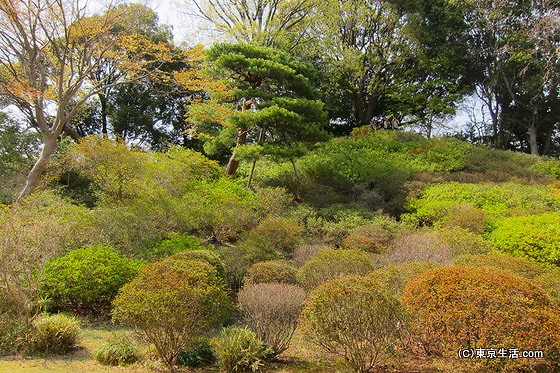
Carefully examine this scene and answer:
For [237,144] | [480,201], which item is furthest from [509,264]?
[237,144]

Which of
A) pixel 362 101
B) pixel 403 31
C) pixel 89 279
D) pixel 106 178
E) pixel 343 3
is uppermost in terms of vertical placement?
pixel 343 3

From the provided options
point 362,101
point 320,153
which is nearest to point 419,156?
point 320,153

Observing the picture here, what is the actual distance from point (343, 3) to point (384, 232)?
57.6ft

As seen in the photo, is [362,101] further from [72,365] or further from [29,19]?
[72,365]

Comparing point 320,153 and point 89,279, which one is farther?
point 320,153

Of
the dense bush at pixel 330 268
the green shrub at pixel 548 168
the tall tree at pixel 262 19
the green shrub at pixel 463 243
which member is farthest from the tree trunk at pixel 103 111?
the green shrub at pixel 548 168

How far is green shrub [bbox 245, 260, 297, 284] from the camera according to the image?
276 inches

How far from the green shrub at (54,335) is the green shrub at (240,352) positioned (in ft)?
7.42

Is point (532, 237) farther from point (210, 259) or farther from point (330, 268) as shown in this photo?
point (210, 259)

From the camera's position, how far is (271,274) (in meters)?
7.02

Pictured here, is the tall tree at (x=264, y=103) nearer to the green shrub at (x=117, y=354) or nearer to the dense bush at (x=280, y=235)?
the dense bush at (x=280, y=235)

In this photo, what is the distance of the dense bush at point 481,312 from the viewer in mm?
3908

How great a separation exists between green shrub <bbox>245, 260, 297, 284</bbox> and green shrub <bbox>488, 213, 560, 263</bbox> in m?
5.29

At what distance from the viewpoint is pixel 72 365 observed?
5309 millimetres
